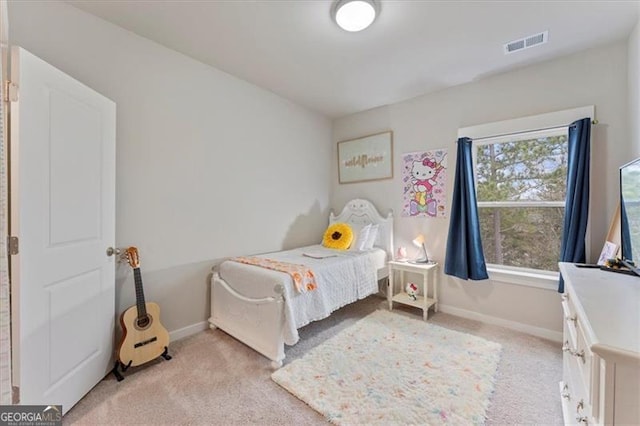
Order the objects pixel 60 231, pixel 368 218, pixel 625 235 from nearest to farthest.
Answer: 1. pixel 60 231
2. pixel 625 235
3. pixel 368 218

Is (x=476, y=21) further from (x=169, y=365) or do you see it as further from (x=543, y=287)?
(x=169, y=365)

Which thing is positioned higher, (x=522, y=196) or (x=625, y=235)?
(x=522, y=196)

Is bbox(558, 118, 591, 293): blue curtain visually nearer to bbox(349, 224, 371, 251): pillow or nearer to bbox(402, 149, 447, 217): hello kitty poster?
bbox(402, 149, 447, 217): hello kitty poster

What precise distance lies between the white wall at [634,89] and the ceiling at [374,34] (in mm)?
Result: 117

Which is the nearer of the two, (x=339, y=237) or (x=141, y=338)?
(x=141, y=338)

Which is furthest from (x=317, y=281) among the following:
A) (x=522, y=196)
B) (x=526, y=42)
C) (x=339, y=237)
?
(x=526, y=42)

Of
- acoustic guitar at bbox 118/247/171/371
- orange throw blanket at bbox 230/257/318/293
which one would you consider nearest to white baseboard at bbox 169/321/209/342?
acoustic guitar at bbox 118/247/171/371

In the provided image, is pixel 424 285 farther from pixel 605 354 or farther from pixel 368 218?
pixel 605 354

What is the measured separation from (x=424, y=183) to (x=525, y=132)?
1036 mm

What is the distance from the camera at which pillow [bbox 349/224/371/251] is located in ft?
10.6

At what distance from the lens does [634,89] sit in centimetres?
194

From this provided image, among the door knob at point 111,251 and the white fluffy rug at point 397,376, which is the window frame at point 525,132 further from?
the door knob at point 111,251

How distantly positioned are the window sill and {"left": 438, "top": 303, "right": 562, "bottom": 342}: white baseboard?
0.38 m

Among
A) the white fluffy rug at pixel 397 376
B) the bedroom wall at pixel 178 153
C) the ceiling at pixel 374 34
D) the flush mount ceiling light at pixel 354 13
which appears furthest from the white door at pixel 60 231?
the flush mount ceiling light at pixel 354 13
